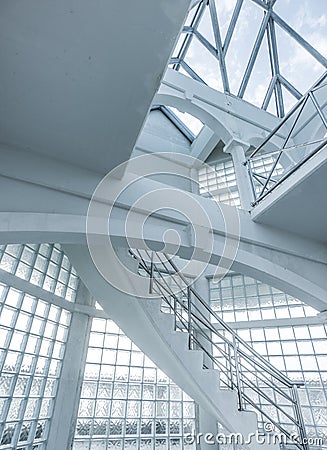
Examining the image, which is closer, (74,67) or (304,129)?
(74,67)

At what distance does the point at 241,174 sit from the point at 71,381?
357 centimetres

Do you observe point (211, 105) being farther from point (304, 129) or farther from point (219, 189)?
point (219, 189)

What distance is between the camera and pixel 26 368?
319 cm

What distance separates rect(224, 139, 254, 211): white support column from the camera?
2.99 meters

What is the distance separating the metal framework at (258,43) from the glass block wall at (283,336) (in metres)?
3.25

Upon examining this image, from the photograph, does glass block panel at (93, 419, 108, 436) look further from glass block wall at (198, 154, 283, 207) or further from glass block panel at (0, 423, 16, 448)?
glass block wall at (198, 154, 283, 207)

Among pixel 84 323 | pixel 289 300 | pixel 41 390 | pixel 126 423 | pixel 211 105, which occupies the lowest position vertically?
pixel 126 423

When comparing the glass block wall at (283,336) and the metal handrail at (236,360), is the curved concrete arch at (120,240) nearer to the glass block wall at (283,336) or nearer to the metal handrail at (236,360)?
the metal handrail at (236,360)

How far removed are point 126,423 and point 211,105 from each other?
4.68 metres

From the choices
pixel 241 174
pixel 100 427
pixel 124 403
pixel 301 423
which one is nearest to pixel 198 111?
pixel 241 174

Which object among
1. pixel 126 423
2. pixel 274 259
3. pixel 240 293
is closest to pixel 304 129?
pixel 274 259

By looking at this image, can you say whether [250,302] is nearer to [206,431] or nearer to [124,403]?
[206,431]

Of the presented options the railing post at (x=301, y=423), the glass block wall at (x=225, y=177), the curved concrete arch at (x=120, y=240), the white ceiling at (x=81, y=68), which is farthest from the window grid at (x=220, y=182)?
the white ceiling at (x=81, y=68)

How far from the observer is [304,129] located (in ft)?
13.4
